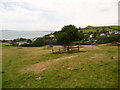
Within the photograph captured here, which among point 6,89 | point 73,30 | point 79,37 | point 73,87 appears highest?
point 73,30

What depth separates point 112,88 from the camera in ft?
25.7

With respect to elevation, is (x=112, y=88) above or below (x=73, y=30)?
below

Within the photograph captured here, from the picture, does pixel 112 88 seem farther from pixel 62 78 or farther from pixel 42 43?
pixel 42 43

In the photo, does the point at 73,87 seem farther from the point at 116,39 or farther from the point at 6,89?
the point at 116,39

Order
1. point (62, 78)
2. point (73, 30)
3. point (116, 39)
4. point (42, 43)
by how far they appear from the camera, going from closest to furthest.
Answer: point (62, 78), point (73, 30), point (116, 39), point (42, 43)

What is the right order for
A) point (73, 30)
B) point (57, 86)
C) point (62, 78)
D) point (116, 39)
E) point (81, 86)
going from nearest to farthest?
point (81, 86), point (57, 86), point (62, 78), point (73, 30), point (116, 39)

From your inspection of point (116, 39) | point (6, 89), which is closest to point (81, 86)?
point (6, 89)

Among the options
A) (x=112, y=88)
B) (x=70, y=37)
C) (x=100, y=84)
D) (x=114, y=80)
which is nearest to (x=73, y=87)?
(x=100, y=84)

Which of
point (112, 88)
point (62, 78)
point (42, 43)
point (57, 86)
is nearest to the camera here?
point (112, 88)

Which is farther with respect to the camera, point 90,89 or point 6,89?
point 6,89

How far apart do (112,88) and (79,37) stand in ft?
89.3

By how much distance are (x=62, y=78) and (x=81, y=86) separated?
2721 mm

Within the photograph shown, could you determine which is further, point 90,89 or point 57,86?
point 57,86

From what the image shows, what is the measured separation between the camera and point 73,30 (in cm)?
3309
